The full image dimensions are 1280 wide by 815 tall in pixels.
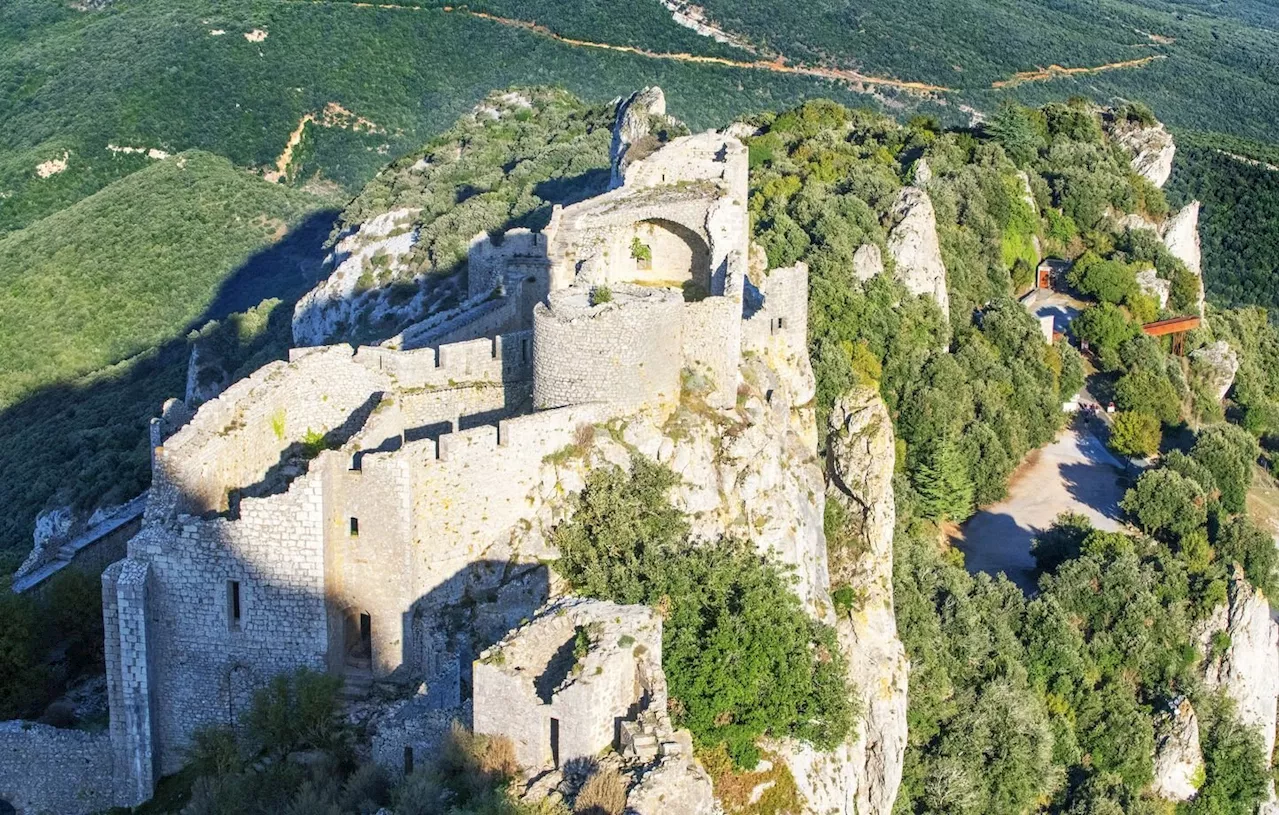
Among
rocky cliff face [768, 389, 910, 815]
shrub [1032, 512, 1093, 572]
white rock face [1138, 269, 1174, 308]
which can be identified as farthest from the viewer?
white rock face [1138, 269, 1174, 308]

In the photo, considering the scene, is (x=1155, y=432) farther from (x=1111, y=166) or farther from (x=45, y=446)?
(x=45, y=446)

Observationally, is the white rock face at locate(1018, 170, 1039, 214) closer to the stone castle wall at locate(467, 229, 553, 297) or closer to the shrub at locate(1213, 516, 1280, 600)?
the shrub at locate(1213, 516, 1280, 600)

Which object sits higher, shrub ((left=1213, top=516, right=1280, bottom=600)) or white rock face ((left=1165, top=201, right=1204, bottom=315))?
white rock face ((left=1165, top=201, right=1204, bottom=315))

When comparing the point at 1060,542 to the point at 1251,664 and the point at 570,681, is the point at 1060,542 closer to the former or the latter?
the point at 1251,664

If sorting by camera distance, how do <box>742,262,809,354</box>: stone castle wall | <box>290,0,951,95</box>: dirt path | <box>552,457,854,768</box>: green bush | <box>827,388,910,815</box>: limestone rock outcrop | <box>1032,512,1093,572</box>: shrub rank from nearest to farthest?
<box>552,457,854,768</box>: green bush → <box>827,388,910,815</box>: limestone rock outcrop → <box>742,262,809,354</box>: stone castle wall → <box>1032,512,1093,572</box>: shrub → <box>290,0,951,95</box>: dirt path

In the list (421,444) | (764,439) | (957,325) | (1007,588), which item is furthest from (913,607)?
(957,325)

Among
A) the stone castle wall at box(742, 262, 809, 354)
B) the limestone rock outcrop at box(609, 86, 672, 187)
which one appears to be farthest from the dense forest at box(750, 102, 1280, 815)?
the stone castle wall at box(742, 262, 809, 354)

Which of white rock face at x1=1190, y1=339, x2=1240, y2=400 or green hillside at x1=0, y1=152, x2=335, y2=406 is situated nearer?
white rock face at x1=1190, y1=339, x2=1240, y2=400

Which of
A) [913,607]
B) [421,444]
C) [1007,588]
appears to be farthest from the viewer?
[1007,588]
